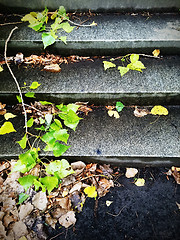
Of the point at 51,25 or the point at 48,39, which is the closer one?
the point at 48,39

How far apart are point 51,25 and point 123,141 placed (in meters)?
1.61

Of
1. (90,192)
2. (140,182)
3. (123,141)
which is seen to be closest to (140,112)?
(123,141)

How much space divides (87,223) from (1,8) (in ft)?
9.12

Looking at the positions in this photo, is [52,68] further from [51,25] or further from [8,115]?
[8,115]

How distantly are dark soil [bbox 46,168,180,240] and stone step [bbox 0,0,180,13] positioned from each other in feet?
6.97

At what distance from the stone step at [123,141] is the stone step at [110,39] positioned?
810 mm

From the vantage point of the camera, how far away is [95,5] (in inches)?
86.8

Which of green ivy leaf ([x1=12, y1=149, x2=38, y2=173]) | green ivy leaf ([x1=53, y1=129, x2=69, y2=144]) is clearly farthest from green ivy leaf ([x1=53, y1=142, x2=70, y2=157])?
green ivy leaf ([x1=12, y1=149, x2=38, y2=173])

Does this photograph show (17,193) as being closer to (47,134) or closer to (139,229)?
(47,134)

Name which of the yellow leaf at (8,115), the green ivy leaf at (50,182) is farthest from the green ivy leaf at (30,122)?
the green ivy leaf at (50,182)

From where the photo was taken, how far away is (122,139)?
5.72 ft

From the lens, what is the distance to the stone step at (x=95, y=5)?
2164 mm

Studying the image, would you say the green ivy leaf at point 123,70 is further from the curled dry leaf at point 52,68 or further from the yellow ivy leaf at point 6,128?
the yellow ivy leaf at point 6,128

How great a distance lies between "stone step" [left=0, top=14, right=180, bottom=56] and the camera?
75.7 inches
